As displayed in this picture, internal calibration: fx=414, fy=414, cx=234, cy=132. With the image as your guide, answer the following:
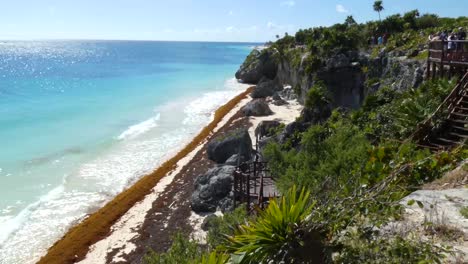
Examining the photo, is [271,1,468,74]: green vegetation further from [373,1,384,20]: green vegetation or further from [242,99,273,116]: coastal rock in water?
[373,1,384,20]: green vegetation

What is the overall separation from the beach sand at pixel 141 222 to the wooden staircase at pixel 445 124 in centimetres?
879

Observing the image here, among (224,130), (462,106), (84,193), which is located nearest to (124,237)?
(84,193)

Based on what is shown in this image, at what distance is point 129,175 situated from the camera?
30.1 m

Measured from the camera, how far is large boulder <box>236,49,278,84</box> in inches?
2979

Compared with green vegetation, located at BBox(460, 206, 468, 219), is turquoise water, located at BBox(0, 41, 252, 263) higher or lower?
lower

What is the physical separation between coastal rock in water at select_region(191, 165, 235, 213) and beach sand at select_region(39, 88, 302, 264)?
0.63m

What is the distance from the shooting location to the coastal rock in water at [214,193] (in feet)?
75.4

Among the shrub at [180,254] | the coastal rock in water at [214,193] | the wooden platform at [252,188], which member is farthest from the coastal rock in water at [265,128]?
the shrub at [180,254]

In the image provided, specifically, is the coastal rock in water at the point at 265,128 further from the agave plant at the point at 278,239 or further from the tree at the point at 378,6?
the tree at the point at 378,6

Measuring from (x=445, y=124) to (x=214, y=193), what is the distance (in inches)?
509

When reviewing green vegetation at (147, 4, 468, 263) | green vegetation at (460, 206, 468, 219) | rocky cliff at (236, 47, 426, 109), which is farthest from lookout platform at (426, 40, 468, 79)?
green vegetation at (460, 206, 468, 219)

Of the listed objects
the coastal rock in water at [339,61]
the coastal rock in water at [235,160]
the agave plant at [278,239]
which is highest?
the coastal rock in water at [339,61]

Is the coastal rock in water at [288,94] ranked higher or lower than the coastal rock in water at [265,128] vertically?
higher

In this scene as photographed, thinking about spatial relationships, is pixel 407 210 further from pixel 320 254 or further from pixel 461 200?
pixel 320 254
